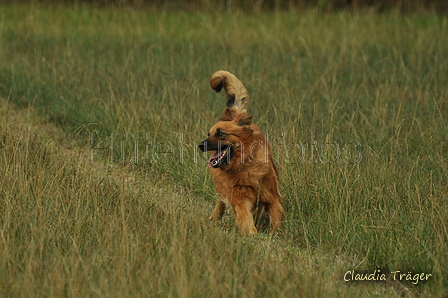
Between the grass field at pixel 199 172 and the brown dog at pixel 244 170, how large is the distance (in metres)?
0.25

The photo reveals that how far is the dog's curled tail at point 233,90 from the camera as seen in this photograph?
625 centimetres

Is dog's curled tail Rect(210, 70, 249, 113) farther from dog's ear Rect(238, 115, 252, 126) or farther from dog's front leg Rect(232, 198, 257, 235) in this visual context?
dog's front leg Rect(232, 198, 257, 235)

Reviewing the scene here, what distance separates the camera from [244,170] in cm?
573

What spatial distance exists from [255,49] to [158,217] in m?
6.86

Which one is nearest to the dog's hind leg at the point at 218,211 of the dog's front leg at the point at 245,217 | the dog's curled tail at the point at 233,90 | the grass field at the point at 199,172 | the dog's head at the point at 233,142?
the grass field at the point at 199,172

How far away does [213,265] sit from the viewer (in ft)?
15.2

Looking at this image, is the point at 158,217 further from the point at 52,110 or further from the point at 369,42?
the point at 369,42

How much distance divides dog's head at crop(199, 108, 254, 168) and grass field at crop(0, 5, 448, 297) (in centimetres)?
52

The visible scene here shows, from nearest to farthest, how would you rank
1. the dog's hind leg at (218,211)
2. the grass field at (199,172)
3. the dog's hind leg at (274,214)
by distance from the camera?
the grass field at (199,172) < the dog's hind leg at (274,214) < the dog's hind leg at (218,211)

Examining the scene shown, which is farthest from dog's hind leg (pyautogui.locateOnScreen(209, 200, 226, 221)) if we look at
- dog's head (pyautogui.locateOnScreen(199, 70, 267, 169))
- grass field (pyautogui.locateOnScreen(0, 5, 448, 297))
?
dog's head (pyautogui.locateOnScreen(199, 70, 267, 169))

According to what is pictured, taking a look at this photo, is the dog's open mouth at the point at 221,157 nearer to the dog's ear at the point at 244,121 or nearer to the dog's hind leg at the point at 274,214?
the dog's ear at the point at 244,121

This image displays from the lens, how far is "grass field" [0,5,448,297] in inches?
185

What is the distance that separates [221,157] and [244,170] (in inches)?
10.0

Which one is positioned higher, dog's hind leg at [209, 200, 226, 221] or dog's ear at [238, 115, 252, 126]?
dog's ear at [238, 115, 252, 126]
